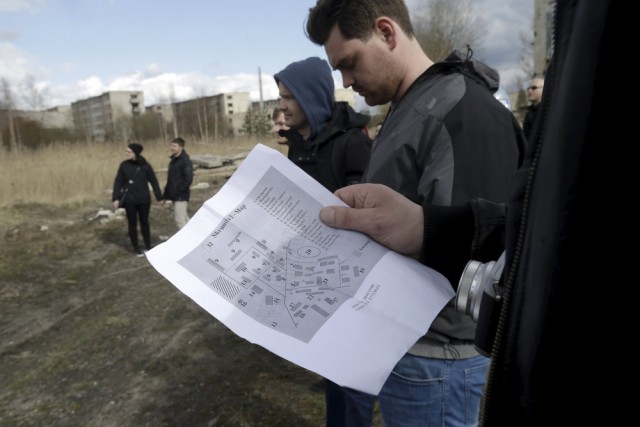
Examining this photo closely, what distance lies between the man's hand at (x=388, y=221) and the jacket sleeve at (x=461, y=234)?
24 mm

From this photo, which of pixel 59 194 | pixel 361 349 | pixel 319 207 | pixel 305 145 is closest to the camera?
pixel 361 349

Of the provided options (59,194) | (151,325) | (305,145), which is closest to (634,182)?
(305,145)

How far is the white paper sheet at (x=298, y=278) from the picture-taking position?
2.97 ft

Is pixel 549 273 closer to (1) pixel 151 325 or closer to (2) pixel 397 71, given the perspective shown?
→ (2) pixel 397 71

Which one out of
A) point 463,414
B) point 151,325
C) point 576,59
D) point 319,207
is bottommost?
point 151,325

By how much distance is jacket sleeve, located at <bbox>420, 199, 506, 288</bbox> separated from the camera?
107 centimetres

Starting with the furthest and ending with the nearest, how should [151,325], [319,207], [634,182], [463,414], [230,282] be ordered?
1. [151,325]
2. [463,414]
3. [319,207]
4. [230,282]
5. [634,182]

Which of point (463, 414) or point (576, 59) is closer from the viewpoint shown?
point (576, 59)

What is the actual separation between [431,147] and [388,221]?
28 centimetres

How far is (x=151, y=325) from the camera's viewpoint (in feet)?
14.8

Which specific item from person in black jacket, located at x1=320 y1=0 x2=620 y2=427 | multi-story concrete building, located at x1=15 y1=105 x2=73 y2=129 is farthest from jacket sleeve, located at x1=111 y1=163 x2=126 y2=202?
multi-story concrete building, located at x1=15 y1=105 x2=73 y2=129

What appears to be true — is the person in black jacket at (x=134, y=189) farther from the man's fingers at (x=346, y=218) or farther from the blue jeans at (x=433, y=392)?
the man's fingers at (x=346, y=218)

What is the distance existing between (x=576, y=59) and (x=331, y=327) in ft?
2.13

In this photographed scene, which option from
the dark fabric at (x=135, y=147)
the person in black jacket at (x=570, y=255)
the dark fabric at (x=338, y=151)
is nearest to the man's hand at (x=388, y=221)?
the person in black jacket at (x=570, y=255)
